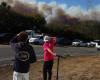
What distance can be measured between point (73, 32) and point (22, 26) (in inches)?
371

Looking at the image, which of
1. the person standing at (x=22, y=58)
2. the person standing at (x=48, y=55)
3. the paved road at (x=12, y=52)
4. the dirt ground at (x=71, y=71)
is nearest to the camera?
the person standing at (x=22, y=58)

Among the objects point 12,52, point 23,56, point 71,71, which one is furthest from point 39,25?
point 23,56

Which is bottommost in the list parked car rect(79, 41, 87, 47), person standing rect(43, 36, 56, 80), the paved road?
parked car rect(79, 41, 87, 47)

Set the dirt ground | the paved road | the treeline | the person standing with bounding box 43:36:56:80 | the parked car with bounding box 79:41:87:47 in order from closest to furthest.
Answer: the person standing with bounding box 43:36:56:80, the dirt ground, the paved road, the treeline, the parked car with bounding box 79:41:87:47

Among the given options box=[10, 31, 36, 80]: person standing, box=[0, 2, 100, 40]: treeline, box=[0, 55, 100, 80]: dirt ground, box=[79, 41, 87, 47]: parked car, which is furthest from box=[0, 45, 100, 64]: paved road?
box=[79, 41, 87, 47]: parked car

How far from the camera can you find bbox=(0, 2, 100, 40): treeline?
219ft

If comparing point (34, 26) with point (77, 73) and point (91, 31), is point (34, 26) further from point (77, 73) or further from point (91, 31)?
point (77, 73)

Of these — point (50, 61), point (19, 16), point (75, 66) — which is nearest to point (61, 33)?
point (19, 16)


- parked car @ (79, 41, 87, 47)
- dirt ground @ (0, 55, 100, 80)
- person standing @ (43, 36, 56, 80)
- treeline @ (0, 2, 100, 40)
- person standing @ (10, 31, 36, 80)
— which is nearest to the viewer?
person standing @ (10, 31, 36, 80)

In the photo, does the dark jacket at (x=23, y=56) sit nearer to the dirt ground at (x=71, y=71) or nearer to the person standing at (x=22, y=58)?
the person standing at (x=22, y=58)

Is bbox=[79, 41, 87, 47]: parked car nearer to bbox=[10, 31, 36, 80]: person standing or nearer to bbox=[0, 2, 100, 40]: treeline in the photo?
bbox=[0, 2, 100, 40]: treeline

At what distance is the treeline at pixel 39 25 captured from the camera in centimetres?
6662

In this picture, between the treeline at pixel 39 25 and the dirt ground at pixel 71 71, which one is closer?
the dirt ground at pixel 71 71

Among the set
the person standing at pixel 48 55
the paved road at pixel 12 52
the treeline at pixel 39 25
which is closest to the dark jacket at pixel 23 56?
the person standing at pixel 48 55
